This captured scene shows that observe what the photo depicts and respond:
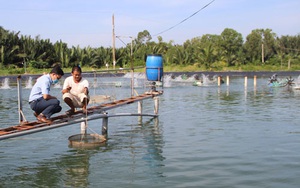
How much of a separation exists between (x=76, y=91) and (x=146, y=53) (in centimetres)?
4999

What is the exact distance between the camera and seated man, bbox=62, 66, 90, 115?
29.2ft

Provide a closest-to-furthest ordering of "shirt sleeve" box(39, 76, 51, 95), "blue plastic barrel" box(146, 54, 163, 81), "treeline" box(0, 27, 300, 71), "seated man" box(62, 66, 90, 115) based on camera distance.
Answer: "shirt sleeve" box(39, 76, 51, 95), "seated man" box(62, 66, 90, 115), "blue plastic barrel" box(146, 54, 163, 81), "treeline" box(0, 27, 300, 71)

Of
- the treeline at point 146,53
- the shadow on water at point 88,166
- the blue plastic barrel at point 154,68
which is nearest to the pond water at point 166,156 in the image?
the shadow on water at point 88,166

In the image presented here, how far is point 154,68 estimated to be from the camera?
14.5 m

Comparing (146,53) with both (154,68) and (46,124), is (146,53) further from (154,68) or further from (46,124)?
(46,124)

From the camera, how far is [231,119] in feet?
46.5

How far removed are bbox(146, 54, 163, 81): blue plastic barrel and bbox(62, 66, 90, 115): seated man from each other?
222 inches

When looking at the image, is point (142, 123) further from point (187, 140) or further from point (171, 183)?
point (171, 183)

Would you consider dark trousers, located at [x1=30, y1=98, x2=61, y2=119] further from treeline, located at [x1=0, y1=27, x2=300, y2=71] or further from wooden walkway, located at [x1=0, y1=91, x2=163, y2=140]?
treeline, located at [x1=0, y1=27, x2=300, y2=71]

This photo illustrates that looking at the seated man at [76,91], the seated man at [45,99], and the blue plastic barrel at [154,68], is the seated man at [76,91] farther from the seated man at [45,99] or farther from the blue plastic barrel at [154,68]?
the blue plastic barrel at [154,68]

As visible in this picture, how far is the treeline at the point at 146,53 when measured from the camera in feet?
164

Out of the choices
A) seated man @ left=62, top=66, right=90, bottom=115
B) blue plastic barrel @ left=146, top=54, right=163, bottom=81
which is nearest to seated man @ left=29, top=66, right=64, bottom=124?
seated man @ left=62, top=66, right=90, bottom=115

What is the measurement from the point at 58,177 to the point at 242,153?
4141mm

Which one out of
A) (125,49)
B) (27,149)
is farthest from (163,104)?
(125,49)
